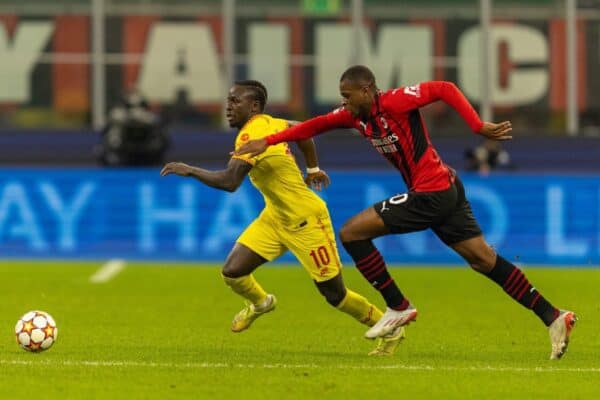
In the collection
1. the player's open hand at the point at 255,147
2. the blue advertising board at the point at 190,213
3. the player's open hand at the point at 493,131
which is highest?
the player's open hand at the point at 493,131

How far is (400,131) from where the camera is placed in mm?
9977

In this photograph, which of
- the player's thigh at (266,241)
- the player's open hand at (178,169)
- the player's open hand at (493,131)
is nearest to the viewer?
the player's open hand at (493,131)

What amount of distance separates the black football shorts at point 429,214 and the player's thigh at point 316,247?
0.75m

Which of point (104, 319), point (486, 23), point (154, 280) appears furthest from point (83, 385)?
point (486, 23)

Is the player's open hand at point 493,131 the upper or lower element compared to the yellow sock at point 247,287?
upper

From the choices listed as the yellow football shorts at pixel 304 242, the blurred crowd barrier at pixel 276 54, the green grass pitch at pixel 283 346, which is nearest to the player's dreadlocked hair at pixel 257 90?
the yellow football shorts at pixel 304 242

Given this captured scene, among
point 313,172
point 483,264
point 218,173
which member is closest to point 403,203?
point 483,264

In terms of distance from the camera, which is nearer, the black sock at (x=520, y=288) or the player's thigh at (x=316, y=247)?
the black sock at (x=520, y=288)

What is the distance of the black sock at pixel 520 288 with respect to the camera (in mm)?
10133

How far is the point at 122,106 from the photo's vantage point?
85.7 ft

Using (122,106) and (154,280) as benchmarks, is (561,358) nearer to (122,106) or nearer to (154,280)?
(154,280)

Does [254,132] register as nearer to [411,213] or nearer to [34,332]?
[411,213]

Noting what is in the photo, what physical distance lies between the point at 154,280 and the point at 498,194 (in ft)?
15.0

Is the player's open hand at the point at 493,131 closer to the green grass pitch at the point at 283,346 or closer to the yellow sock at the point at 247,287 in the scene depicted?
the green grass pitch at the point at 283,346
